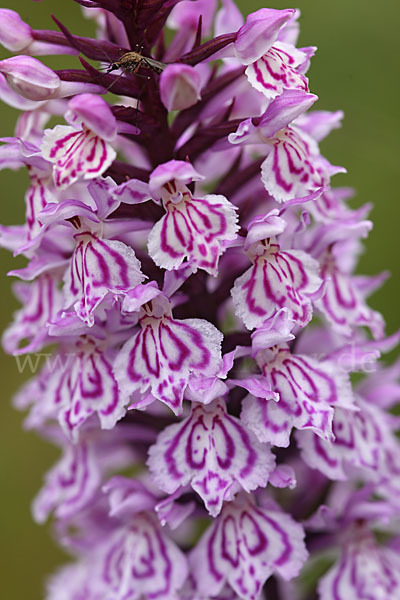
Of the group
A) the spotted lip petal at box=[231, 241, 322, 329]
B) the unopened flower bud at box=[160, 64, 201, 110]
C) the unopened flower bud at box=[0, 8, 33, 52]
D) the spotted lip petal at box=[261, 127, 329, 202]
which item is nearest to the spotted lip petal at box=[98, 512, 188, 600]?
the spotted lip petal at box=[231, 241, 322, 329]

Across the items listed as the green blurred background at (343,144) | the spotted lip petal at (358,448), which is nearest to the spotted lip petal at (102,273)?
the spotted lip petal at (358,448)

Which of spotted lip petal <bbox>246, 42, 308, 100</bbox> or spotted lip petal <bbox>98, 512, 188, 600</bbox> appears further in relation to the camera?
spotted lip petal <bbox>98, 512, 188, 600</bbox>

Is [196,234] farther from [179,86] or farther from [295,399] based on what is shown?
[295,399]

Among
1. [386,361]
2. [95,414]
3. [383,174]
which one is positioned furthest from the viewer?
[383,174]

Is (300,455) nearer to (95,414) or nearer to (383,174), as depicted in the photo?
(95,414)

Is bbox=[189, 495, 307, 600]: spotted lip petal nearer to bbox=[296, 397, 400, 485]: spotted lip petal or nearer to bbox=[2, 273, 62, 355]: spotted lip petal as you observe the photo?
bbox=[296, 397, 400, 485]: spotted lip petal

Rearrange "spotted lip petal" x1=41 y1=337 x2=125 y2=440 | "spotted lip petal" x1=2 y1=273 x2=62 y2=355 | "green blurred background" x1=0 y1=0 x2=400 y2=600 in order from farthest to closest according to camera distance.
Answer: "green blurred background" x1=0 y1=0 x2=400 y2=600 → "spotted lip petal" x1=2 y1=273 x2=62 y2=355 → "spotted lip petal" x1=41 y1=337 x2=125 y2=440

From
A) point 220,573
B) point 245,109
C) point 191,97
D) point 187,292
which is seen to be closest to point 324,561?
point 220,573

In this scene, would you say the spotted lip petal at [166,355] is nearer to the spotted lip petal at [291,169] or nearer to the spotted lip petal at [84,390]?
the spotted lip petal at [84,390]

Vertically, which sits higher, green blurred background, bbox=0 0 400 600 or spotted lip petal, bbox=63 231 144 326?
spotted lip petal, bbox=63 231 144 326
